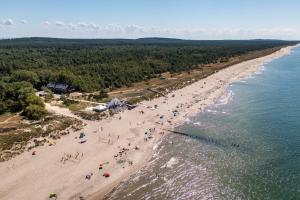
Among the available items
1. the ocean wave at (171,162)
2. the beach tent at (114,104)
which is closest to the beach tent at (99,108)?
the beach tent at (114,104)

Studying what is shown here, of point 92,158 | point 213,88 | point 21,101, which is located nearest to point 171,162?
point 92,158

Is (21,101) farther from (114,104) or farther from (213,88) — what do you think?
(213,88)

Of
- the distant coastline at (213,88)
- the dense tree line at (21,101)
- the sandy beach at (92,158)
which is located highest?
the dense tree line at (21,101)

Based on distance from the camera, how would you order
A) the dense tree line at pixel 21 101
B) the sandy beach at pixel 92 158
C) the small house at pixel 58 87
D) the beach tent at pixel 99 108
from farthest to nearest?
the small house at pixel 58 87
the beach tent at pixel 99 108
the dense tree line at pixel 21 101
the sandy beach at pixel 92 158

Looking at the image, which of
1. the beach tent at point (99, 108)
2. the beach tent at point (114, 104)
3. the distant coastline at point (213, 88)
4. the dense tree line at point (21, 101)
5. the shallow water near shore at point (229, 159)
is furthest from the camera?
the beach tent at point (114, 104)

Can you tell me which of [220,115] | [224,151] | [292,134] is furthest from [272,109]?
[224,151]

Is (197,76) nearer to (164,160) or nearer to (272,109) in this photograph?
(272,109)

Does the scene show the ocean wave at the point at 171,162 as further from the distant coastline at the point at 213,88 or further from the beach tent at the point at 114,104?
the beach tent at the point at 114,104
